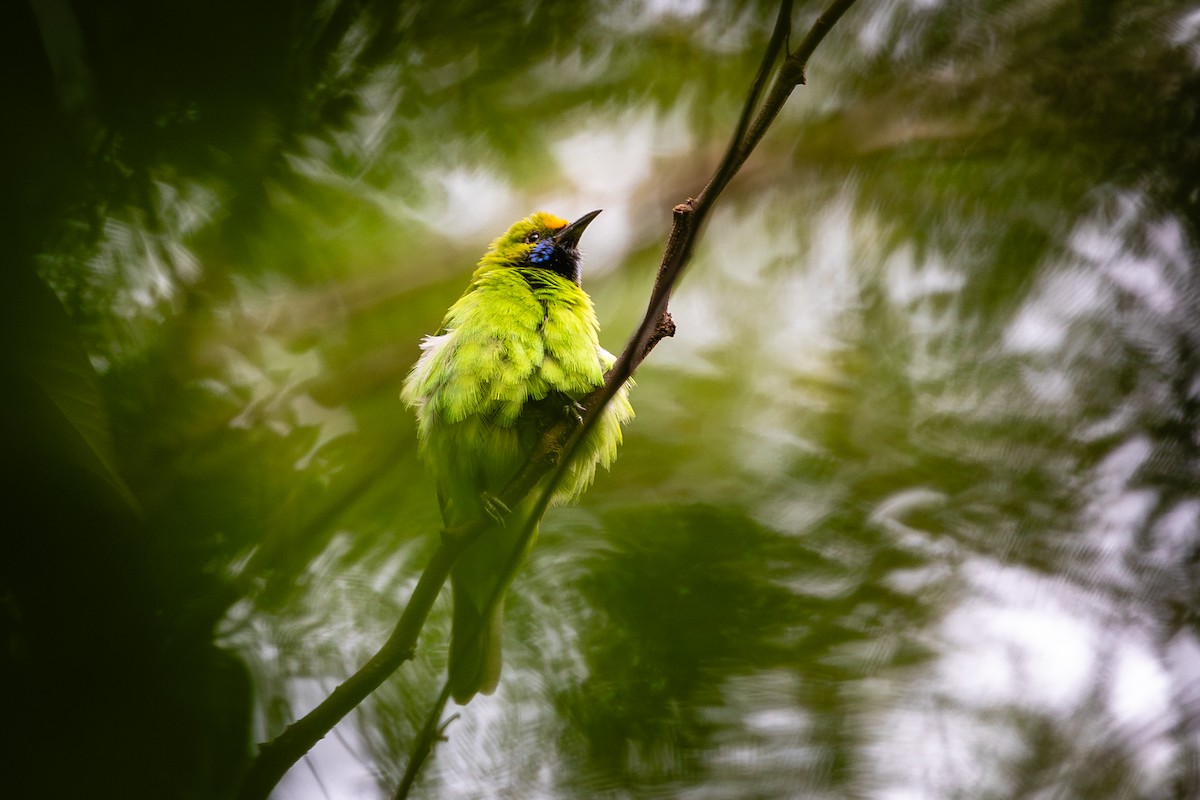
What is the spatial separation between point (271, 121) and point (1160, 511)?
4.62 metres

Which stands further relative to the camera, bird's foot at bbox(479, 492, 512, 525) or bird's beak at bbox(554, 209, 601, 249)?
bird's beak at bbox(554, 209, 601, 249)

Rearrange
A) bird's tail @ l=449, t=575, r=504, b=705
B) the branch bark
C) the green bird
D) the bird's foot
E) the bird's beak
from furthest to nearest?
the bird's beak, the green bird, bird's tail @ l=449, t=575, r=504, b=705, the bird's foot, the branch bark

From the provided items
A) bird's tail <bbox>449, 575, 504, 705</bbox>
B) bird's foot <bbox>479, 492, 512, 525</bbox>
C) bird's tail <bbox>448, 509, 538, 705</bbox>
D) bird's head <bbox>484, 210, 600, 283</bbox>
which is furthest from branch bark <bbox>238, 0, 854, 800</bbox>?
bird's head <bbox>484, 210, 600, 283</bbox>

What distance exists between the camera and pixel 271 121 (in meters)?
2.47

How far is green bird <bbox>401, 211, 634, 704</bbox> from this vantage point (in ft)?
10.8

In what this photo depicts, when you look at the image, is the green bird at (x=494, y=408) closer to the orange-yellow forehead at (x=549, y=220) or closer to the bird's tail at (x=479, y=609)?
the bird's tail at (x=479, y=609)

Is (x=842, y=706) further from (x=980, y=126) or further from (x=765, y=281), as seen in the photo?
(x=980, y=126)

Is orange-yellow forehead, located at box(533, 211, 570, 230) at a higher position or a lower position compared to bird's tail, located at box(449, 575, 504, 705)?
higher

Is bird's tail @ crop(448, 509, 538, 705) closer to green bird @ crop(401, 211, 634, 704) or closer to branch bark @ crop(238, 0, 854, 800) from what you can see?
green bird @ crop(401, 211, 634, 704)

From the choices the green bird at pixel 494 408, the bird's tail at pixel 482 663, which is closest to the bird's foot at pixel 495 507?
the green bird at pixel 494 408

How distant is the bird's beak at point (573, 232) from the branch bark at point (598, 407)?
5.97 feet

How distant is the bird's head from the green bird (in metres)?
0.60

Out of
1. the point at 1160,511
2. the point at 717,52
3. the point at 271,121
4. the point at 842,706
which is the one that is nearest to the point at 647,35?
the point at 717,52

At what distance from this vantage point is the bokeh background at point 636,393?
6.59 feet
